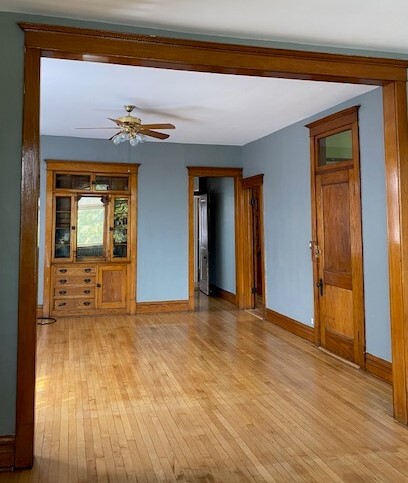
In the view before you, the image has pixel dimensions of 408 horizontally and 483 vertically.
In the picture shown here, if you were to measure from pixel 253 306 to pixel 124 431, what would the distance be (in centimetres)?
469

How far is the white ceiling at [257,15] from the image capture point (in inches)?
94.3

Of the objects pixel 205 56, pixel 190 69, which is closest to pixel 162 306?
pixel 190 69

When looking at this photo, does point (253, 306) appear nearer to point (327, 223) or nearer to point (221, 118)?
point (327, 223)

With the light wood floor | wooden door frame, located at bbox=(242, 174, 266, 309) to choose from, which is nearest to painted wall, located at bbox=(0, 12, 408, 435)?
the light wood floor

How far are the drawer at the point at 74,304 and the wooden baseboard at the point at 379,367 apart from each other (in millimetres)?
4244

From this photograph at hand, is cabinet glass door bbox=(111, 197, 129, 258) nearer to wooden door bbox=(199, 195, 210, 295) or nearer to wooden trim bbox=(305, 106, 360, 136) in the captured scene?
wooden door bbox=(199, 195, 210, 295)

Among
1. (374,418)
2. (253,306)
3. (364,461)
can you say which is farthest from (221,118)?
(364,461)

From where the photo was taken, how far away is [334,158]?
4750 mm

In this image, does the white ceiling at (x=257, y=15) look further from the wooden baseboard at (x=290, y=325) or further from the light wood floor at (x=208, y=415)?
the wooden baseboard at (x=290, y=325)

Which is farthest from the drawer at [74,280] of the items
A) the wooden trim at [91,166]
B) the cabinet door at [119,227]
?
the wooden trim at [91,166]

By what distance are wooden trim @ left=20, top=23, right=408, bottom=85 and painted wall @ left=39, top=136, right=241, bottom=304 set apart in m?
4.27

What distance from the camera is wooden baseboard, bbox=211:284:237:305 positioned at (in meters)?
7.64

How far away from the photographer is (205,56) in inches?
107

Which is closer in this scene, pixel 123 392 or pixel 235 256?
pixel 123 392
